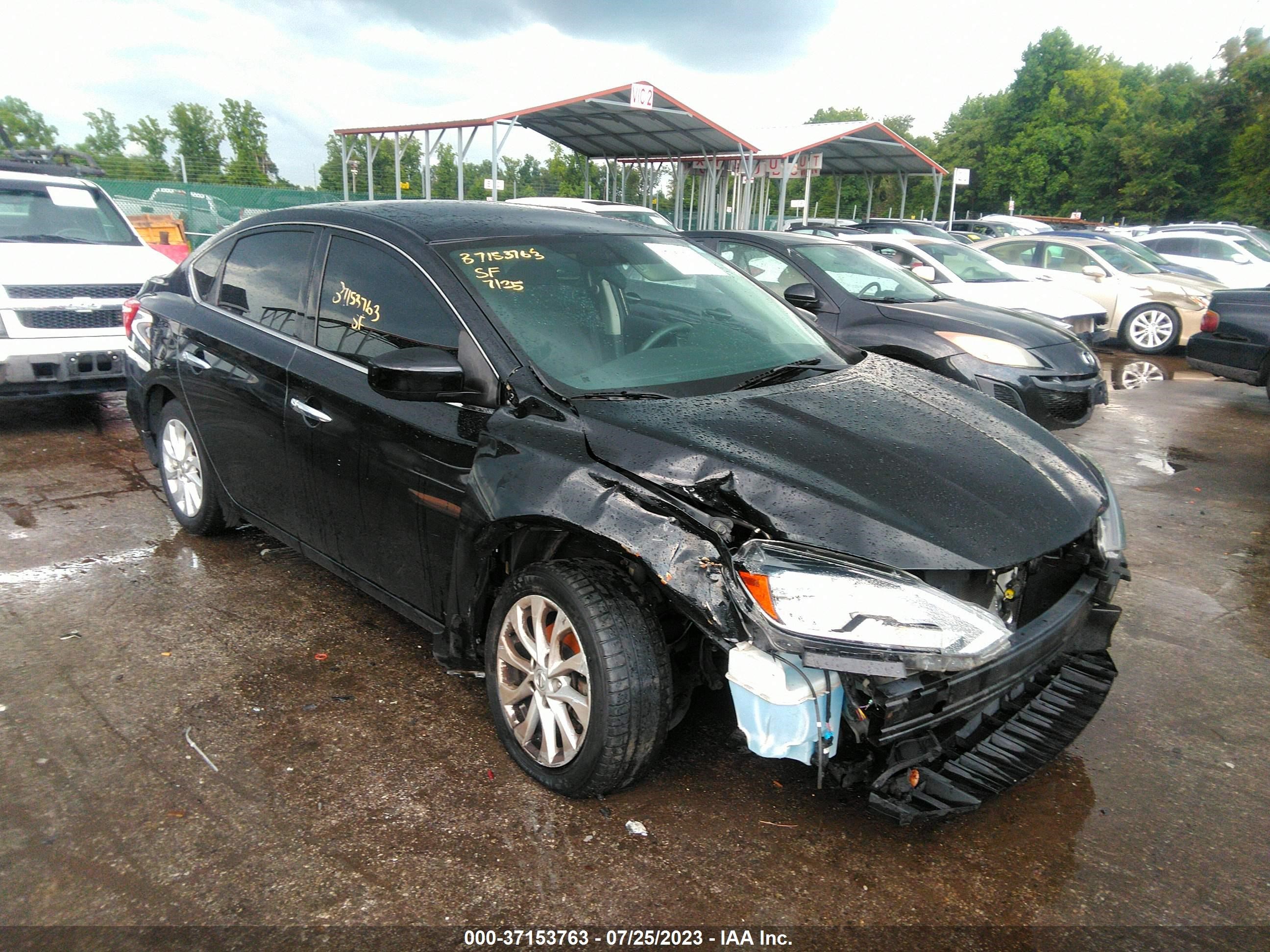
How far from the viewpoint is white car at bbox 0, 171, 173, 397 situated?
6395mm

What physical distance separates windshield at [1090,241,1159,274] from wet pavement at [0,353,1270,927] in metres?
11.1

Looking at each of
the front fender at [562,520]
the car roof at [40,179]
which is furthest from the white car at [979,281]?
the front fender at [562,520]

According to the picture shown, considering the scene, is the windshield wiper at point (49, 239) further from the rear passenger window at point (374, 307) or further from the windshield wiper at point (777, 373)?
the windshield wiper at point (777, 373)

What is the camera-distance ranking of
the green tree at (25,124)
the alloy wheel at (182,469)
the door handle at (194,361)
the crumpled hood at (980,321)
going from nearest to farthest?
1. the door handle at (194,361)
2. the alloy wheel at (182,469)
3. the crumpled hood at (980,321)
4. the green tree at (25,124)

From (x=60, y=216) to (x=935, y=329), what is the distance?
23.6ft

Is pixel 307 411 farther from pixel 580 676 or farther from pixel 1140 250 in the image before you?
pixel 1140 250

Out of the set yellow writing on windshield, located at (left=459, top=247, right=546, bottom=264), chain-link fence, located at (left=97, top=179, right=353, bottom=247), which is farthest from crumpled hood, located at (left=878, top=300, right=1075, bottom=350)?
chain-link fence, located at (left=97, top=179, right=353, bottom=247)

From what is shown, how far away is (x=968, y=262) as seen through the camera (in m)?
10.9

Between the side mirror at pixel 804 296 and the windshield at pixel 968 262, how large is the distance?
539 cm

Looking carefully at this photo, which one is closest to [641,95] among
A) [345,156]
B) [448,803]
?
[345,156]

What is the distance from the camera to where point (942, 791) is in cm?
231

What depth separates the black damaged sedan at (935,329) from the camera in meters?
6.51

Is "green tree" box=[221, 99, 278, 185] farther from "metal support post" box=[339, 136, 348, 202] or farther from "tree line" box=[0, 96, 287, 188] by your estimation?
"metal support post" box=[339, 136, 348, 202]

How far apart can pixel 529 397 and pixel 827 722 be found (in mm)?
1265
